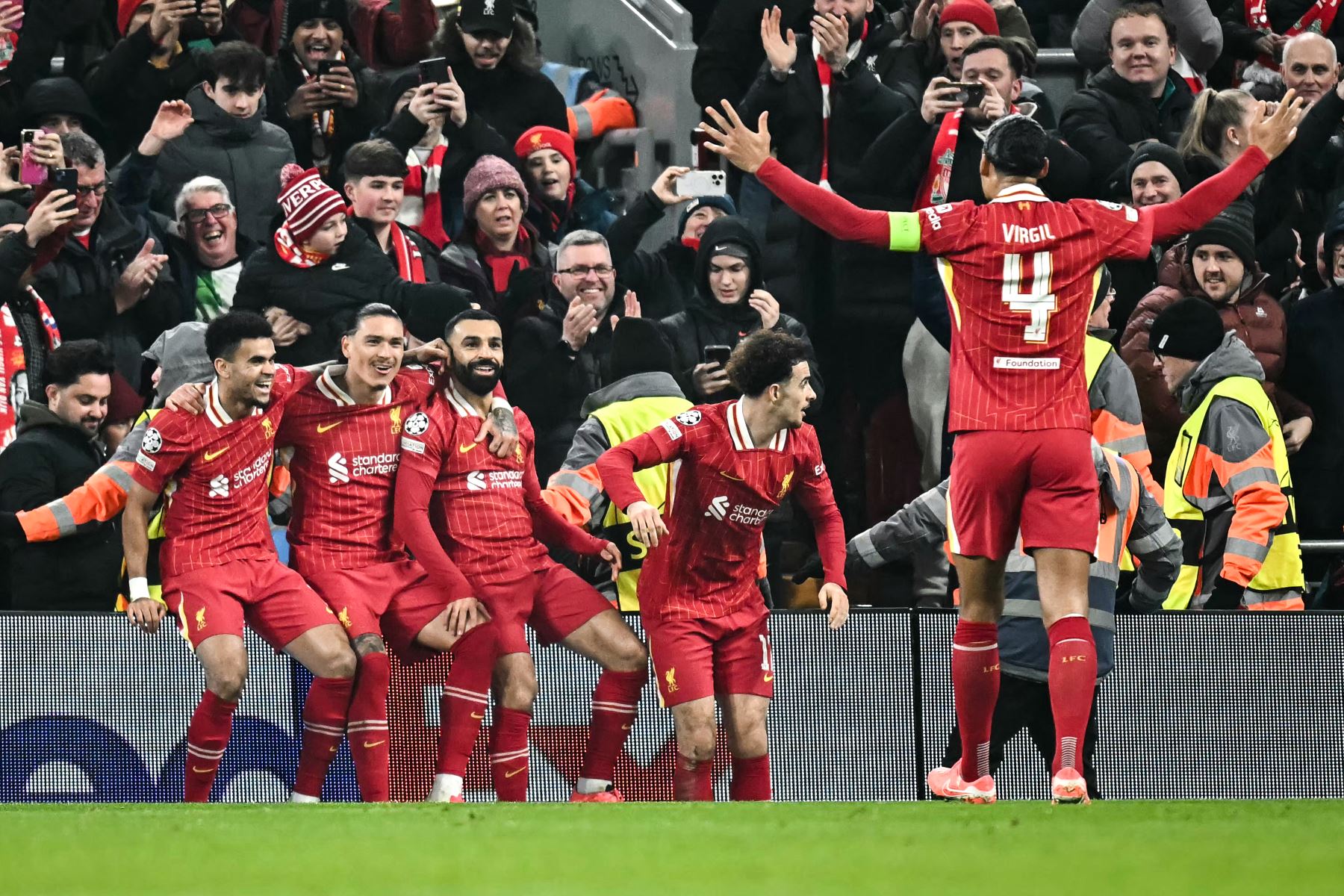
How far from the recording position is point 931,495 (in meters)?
8.31

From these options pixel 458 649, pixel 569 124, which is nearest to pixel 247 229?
pixel 569 124

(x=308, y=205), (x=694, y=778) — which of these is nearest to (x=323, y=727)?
(x=694, y=778)

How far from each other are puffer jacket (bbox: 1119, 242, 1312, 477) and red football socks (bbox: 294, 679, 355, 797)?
12.9 feet

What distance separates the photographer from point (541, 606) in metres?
8.48

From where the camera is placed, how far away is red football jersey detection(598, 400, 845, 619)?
8.16 metres

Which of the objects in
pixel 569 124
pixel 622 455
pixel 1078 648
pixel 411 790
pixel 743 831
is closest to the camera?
pixel 743 831

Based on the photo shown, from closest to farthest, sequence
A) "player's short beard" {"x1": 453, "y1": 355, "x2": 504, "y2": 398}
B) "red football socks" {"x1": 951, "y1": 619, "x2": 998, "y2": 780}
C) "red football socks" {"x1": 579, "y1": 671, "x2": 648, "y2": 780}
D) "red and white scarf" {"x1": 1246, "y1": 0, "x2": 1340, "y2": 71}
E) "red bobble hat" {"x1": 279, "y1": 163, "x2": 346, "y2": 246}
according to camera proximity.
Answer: "red football socks" {"x1": 951, "y1": 619, "x2": 998, "y2": 780} < "red football socks" {"x1": 579, "y1": 671, "x2": 648, "y2": 780} < "player's short beard" {"x1": 453, "y1": 355, "x2": 504, "y2": 398} < "red bobble hat" {"x1": 279, "y1": 163, "x2": 346, "y2": 246} < "red and white scarf" {"x1": 1246, "y1": 0, "x2": 1340, "y2": 71}

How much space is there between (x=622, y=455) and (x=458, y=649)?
43.5 inches

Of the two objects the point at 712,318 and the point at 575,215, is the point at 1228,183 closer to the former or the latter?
the point at 712,318

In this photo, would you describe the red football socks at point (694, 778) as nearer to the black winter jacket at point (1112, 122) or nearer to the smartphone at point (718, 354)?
the smartphone at point (718, 354)

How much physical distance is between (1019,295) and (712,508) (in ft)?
6.63

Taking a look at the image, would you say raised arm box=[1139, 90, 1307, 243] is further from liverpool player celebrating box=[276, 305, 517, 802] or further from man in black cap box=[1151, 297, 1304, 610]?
liverpool player celebrating box=[276, 305, 517, 802]

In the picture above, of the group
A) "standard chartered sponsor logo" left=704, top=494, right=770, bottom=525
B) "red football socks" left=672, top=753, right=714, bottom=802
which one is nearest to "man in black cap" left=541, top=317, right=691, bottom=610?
"standard chartered sponsor logo" left=704, top=494, right=770, bottom=525

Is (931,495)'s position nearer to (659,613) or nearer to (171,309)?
(659,613)
